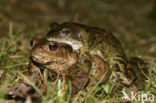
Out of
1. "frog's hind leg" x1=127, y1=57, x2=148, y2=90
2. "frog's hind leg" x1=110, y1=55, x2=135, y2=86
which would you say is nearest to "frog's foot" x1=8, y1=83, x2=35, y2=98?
"frog's hind leg" x1=110, y1=55, x2=135, y2=86

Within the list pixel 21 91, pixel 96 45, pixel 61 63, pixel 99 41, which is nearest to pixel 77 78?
pixel 61 63

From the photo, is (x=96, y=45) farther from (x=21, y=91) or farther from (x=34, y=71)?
(x=21, y=91)

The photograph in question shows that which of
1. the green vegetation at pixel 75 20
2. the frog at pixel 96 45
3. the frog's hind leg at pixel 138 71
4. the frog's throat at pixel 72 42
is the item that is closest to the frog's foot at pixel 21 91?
the green vegetation at pixel 75 20

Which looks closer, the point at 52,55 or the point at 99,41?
the point at 52,55

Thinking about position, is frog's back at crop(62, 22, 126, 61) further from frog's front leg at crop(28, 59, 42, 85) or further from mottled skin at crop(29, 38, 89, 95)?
frog's front leg at crop(28, 59, 42, 85)

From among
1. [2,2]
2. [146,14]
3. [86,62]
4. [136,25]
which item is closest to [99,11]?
[136,25]
